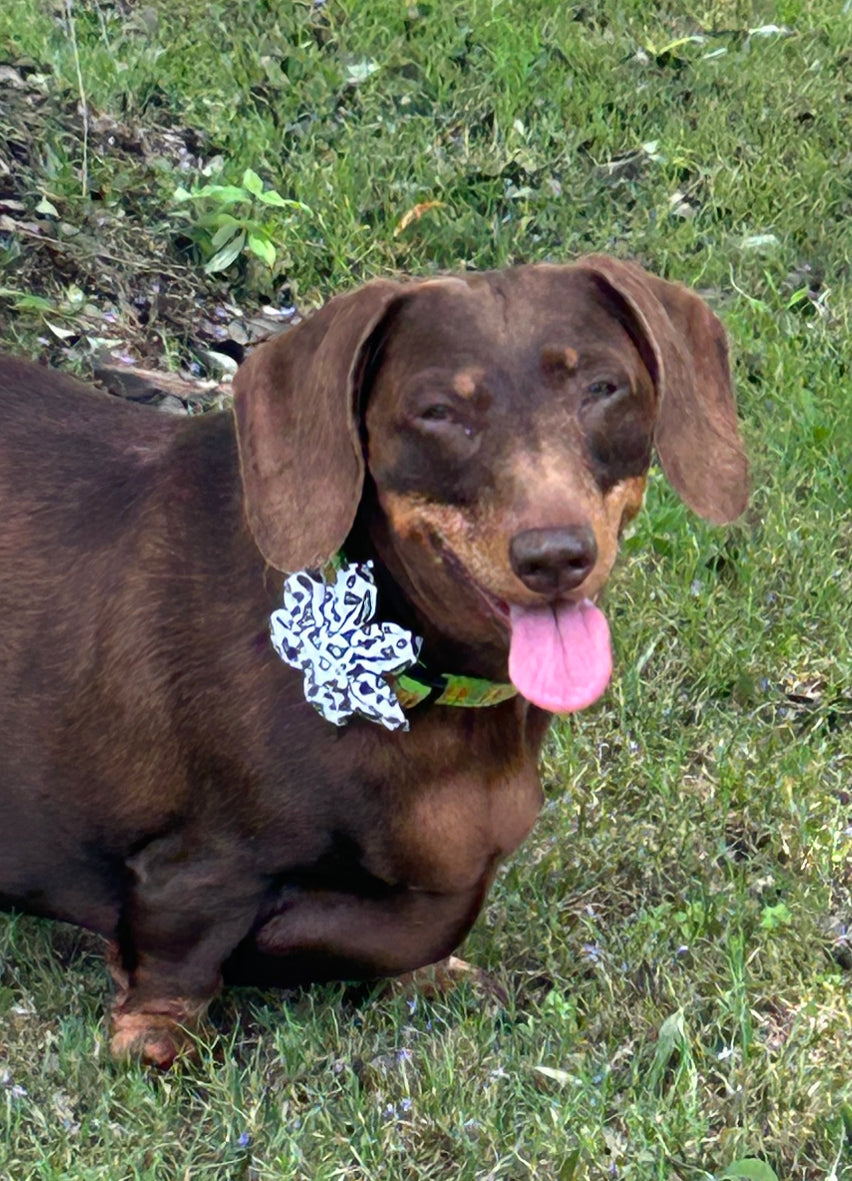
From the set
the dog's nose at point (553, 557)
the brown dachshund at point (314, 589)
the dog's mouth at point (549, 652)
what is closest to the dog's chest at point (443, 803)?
the brown dachshund at point (314, 589)

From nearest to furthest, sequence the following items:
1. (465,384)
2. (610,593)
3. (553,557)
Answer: (553,557) → (465,384) → (610,593)

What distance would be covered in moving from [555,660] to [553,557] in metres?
0.20

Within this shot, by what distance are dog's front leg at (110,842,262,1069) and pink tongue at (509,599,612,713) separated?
682 millimetres

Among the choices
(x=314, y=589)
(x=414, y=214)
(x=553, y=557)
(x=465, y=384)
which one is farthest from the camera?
(x=414, y=214)

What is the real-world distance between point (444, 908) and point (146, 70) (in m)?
3.73

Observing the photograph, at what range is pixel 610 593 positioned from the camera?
4.07m

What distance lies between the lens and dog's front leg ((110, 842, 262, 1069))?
2766 mm

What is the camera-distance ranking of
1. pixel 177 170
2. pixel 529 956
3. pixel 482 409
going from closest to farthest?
pixel 482 409, pixel 529 956, pixel 177 170

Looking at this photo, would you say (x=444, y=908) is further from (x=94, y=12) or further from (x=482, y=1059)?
(x=94, y=12)

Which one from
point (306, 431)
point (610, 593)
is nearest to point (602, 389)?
point (306, 431)

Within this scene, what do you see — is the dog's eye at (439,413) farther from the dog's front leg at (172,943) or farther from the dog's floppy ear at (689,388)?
the dog's front leg at (172,943)

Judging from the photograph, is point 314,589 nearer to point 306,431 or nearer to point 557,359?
point 306,431

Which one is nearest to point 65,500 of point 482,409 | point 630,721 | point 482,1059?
point 482,409

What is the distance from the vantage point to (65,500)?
2.85 m
